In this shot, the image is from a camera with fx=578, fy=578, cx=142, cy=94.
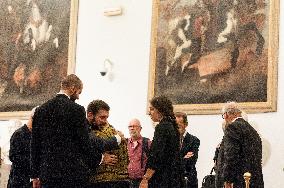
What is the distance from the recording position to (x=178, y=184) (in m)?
6.84

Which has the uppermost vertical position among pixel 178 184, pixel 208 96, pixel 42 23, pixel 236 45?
pixel 42 23

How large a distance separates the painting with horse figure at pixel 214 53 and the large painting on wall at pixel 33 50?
2.55 metres

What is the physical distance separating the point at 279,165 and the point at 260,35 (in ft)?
7.71

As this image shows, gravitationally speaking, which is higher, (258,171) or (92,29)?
(92,29)

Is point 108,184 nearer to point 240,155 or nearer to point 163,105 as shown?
point 163,105

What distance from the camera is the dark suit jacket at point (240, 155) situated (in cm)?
751

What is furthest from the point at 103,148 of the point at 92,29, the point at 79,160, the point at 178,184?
the point at 92,29

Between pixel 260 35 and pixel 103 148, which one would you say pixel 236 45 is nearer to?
pixel 260 35

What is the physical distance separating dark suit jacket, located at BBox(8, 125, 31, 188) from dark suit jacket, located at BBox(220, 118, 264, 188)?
2553 mm

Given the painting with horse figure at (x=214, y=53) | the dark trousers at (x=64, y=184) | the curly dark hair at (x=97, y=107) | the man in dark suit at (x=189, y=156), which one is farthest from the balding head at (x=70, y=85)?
the painting with horse figure at (x=214, y=53)

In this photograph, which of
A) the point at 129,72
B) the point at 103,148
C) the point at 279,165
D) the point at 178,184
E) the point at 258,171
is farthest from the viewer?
the point at 129,72

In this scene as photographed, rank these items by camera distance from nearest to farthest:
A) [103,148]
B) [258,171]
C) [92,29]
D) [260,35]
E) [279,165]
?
1. [103,148]
2. [258,171]
3. [279,165]
4. [260,35]
5. [92,29]

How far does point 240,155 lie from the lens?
24.9 feet

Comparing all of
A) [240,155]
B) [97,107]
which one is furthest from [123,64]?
[97,107]
